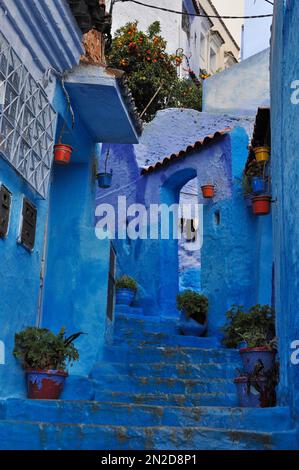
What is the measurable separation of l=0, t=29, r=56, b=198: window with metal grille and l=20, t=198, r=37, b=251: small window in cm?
22

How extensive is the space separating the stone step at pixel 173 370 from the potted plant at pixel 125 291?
418 centimetres

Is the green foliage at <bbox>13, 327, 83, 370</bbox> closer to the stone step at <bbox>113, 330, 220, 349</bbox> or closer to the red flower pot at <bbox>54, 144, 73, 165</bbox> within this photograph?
the red flower pot at <bbox>54, 144, 73, 165</bbox>

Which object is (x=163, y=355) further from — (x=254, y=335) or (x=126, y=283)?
(x=126, y=283)

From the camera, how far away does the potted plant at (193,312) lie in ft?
40.1

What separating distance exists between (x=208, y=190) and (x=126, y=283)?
228 centimetres

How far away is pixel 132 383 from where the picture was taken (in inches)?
332

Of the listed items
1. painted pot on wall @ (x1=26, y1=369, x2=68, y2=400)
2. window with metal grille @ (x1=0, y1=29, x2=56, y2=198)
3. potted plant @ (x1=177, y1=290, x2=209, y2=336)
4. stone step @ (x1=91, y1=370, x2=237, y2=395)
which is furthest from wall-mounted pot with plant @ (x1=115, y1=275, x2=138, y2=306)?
painted pot on wall @ (x1=26, y1=369, x2=68, y2=400)

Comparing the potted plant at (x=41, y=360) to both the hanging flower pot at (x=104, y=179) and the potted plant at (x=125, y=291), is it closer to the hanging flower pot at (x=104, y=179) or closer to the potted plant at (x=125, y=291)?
the hanging flower pot at (x=104, y=179)

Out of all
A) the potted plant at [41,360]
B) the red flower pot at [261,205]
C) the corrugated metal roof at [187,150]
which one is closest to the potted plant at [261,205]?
the red flower pot at [261,205]

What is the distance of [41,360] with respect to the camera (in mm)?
7438

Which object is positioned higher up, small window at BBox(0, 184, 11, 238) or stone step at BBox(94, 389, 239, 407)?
small window at BBox(0, 184, 11, 238)

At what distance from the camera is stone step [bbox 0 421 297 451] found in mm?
5668

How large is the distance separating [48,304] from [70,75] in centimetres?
298

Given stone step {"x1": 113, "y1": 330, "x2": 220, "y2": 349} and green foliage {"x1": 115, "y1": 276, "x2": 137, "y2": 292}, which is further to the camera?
green foliage {"x1": 115, "y1": 276, "x2": 137, "y2": 292}
